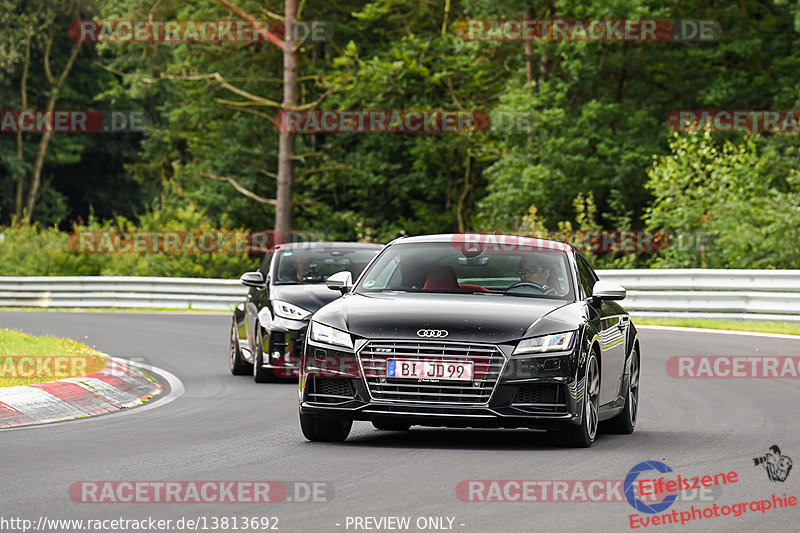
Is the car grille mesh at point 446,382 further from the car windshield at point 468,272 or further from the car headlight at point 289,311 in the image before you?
the car headlight at point 289,311

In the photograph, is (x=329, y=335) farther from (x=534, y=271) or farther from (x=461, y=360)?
(x=534, y=271)

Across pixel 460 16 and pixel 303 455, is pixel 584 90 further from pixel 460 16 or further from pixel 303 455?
pixel 303 455

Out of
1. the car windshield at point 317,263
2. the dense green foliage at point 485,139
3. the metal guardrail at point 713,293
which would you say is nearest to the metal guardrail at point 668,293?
the metal guardrail at point 713,293

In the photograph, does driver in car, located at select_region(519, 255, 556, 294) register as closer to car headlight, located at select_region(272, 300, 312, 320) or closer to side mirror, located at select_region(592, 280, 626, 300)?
side mirror, located at select_region(592, 280, 626, 300)

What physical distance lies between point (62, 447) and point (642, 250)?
91.4ft

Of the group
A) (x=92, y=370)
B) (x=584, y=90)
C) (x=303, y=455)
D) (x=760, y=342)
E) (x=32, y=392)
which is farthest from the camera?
(x=584, y=90)

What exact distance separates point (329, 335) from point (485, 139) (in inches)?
1404

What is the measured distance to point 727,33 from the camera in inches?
1715

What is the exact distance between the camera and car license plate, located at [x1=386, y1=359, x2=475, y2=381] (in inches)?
398

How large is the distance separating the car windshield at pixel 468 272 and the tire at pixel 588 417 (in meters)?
0.70

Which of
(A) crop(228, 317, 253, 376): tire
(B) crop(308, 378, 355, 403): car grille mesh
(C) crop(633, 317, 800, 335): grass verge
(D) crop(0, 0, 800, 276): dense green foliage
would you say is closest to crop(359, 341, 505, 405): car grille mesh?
(B) crop(308, 378, 355, 403): car grille mesh

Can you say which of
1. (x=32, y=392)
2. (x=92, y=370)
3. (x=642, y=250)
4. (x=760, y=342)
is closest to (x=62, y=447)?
(x=32, y=392)

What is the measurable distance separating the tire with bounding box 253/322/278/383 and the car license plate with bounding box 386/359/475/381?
671 cm

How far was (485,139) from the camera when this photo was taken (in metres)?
45.7
